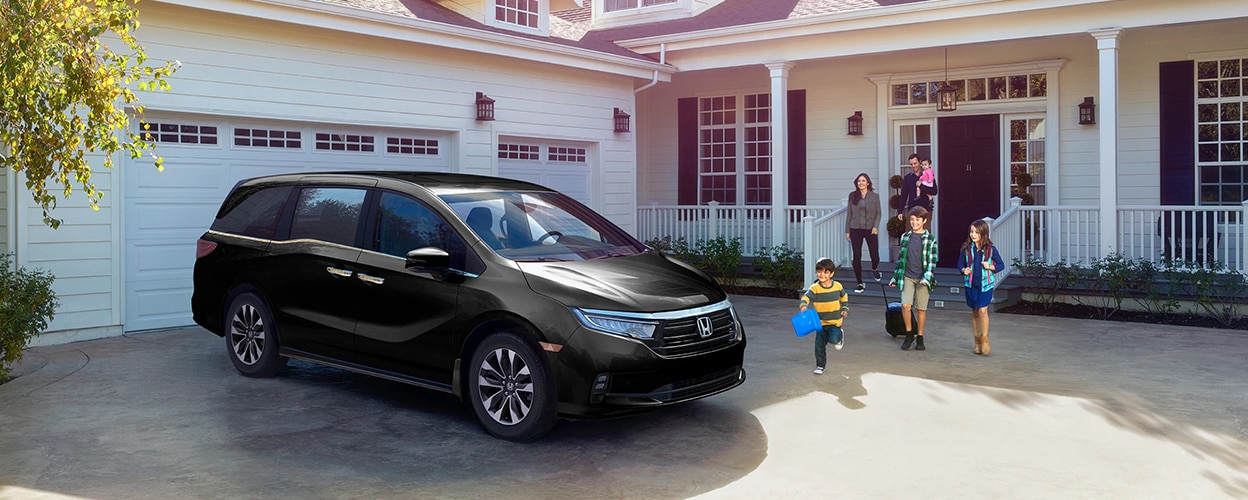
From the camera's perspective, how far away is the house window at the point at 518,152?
1353 centimetres

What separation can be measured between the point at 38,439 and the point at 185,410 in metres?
0.93

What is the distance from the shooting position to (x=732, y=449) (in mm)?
5688

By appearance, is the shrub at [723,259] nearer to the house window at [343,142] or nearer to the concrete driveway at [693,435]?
the house window at [343,142]

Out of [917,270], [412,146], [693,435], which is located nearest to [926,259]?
[917,270]

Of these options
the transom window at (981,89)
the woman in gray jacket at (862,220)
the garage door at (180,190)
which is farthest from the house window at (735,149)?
the garage door at (180,190)

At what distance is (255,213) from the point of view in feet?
25.4

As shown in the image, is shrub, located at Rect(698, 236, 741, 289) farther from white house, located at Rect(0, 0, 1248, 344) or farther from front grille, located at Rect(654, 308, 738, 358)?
front grille, located at Rect(654, 308, 738, 358)

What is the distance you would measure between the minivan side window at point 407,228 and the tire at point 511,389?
2.55 feet

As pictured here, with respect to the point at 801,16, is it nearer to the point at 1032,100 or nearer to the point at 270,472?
the point at 1032,100

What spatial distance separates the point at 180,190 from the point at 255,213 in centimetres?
286

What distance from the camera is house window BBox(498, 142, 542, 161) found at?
13531 mm

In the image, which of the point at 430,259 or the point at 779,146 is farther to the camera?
the point at 779,146

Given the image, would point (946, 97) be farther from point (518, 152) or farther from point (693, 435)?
point (693, 435)

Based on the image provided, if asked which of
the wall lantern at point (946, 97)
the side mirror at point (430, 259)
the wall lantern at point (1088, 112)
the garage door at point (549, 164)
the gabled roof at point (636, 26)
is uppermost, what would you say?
the gabled roof at point (636, 26)
